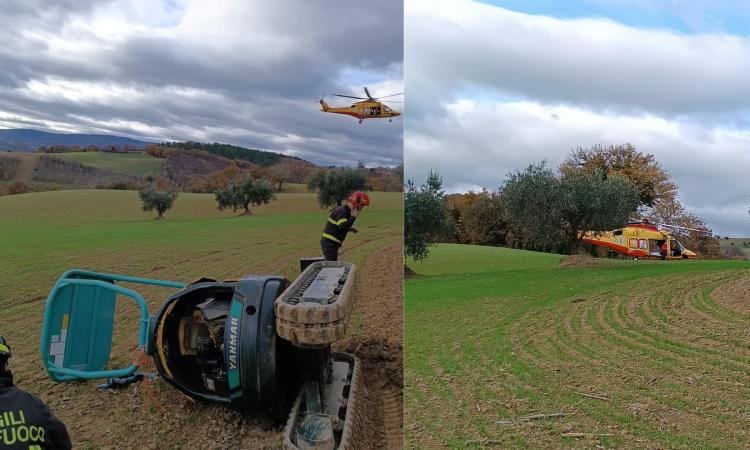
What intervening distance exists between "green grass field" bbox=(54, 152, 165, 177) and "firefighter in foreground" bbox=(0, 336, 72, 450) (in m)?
3.57

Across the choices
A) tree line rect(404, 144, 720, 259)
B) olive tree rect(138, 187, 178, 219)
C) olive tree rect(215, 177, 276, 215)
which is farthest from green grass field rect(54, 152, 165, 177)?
tree line rect(404, 144, 720, 259)

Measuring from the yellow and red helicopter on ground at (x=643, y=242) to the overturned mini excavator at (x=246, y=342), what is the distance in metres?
14.8

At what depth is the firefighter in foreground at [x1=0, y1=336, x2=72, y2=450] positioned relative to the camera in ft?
5.51

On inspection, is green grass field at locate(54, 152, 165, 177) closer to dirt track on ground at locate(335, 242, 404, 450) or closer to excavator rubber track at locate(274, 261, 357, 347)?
A: dirt track on ground at locate(335, 242, 404, 450)

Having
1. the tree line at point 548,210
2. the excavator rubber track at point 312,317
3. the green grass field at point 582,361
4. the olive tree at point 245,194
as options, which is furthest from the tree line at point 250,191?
the tree line at point 548,210

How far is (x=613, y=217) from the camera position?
48.6ft

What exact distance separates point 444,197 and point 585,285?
153 inches

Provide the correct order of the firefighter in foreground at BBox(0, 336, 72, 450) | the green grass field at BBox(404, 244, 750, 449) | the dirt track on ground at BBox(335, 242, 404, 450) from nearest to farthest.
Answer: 1. the firefighter in foreground at BBox(0, 336, 72, 450)
2. the dirt track on ground at BBox(335, 242, 404, 450)
3. the green grass field at BBox(404, 244, 750, 449)

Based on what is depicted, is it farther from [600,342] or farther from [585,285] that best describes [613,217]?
[600,342]

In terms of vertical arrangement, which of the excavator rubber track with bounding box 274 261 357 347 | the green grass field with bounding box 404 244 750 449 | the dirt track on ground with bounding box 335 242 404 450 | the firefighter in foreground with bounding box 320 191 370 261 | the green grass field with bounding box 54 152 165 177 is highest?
the green grass field with bounding box 54 152 165 177

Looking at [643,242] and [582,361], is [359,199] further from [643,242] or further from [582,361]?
[643,242]

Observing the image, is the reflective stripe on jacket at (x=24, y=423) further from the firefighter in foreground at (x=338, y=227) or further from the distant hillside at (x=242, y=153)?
the distant hillside at (x=242, y=153)

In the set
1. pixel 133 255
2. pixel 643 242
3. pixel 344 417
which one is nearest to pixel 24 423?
pixel 344 417

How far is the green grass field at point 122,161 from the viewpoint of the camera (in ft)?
16.4
